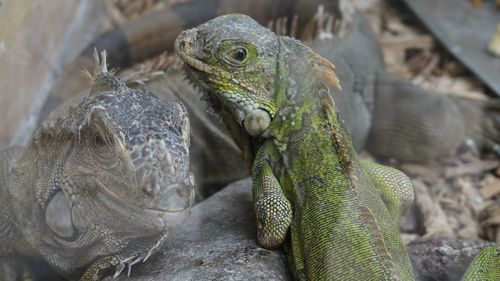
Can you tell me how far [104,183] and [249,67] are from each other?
98 centimetres

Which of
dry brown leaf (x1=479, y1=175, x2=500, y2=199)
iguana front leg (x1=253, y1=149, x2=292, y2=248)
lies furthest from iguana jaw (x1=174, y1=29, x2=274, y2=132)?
Result: dry brown leaf (x1=479, y1=175, x2=500, y2=199)

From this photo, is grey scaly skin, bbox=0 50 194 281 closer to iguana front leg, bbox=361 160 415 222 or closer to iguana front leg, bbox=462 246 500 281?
iguana front leg, bbox=361 160 415 222

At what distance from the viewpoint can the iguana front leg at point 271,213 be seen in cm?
259

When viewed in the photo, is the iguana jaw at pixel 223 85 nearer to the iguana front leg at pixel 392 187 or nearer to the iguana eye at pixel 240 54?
the iguana eye at pixel 240 54

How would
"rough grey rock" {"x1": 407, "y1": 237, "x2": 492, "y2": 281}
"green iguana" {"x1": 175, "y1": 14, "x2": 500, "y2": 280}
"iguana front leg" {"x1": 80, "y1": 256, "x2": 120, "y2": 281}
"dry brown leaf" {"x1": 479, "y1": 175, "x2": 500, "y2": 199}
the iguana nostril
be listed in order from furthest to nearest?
"dry brown leaf" {"x1": 479, "y1": 175, "x2": 500, "y2": 199} < "rough grey rock" {"x1": 407, "y1": 237, "x2": 492, "y2": 281} < "green iguana" {"x1": 175, "y1": 14, "x2": 500, "y2": 280} < "iguana front leg" {"x1": 80, "y1": 256, "x2": 120, "y2": 281} < the iguana nostril

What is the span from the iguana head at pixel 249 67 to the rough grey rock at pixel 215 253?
0.40m

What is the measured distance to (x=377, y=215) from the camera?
2.61 meters

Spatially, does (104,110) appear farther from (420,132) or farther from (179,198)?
(420,132)

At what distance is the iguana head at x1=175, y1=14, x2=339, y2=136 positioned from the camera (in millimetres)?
2689

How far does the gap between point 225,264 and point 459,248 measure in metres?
1.14

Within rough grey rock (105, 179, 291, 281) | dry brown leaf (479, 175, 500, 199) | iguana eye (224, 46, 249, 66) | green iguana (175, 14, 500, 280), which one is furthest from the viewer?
dry brown leaf (479, 175, 500, 199)

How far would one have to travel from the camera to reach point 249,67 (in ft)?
8.96

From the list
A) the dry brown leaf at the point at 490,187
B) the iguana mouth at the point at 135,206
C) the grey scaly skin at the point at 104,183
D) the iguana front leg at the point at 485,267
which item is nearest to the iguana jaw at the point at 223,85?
the grey scaly skin at the point at 104,183

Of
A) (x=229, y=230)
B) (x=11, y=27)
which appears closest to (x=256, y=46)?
(x=229, y=230)
